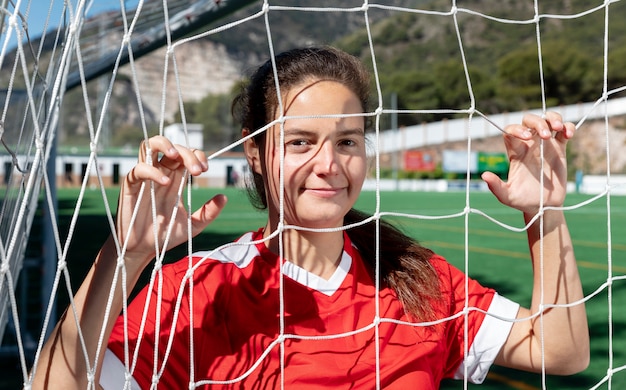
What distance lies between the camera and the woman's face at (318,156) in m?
1.26

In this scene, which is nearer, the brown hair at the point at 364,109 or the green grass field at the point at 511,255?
the brown hair at the point at 364,109

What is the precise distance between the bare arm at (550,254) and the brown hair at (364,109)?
0.23 metres

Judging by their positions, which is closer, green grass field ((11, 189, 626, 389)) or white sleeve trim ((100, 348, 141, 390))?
white sleeve trim ((100, 348, 141, 390))

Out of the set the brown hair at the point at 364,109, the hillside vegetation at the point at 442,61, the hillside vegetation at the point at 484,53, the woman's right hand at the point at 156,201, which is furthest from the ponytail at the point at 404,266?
the hillside vegetation at the point at 442,61

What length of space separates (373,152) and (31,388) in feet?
3.73

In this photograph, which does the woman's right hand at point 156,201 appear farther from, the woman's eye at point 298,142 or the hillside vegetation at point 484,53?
the hillside vegetation at point 484,53

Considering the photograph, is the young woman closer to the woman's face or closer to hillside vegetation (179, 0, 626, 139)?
the woman's face

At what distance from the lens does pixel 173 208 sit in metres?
1.07

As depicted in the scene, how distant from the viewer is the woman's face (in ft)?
4.13

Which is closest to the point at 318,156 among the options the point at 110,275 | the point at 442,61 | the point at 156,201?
the point at 156,201

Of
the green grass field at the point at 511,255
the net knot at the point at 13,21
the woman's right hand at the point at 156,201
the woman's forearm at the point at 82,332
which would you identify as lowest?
the green grass field at the point at 511,255

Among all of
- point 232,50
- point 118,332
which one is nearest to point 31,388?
point 118,332

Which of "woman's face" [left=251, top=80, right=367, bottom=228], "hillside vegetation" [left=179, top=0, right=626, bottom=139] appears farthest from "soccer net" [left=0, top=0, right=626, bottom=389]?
"hillside vegetation" [left=179, top=0, right=626, bottom=139]

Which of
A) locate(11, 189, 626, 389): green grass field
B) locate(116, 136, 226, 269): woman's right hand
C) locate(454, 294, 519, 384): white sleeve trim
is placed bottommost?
locate(11, 189, 626, 389): green grass field
